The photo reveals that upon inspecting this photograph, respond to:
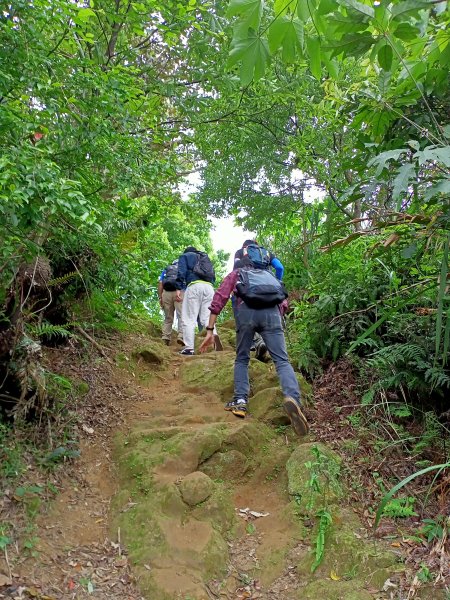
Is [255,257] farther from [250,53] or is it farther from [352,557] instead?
[250,53]

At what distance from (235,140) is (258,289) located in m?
5.50

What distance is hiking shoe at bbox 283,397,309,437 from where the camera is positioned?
4.92 m

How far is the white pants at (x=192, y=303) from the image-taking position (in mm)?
8461

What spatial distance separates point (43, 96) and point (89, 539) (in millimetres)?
3341

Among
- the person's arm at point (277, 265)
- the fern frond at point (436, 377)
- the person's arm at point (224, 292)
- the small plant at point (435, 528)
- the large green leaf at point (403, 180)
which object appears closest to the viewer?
the large green leaf at point (403, 180)

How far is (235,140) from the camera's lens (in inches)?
394

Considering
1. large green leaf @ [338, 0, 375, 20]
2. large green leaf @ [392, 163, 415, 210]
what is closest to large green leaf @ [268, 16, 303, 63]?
large green leaf @ [338, 0, 375, 20]

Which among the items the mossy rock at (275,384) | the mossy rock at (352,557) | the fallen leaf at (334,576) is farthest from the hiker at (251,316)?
the fallen leaf at (334,576)

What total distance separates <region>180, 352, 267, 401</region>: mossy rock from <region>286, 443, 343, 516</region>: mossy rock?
1.76 m

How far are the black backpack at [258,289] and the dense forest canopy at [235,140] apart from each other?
0.86 meters

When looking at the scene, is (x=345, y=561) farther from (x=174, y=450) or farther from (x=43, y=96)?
(x=43, y=96)

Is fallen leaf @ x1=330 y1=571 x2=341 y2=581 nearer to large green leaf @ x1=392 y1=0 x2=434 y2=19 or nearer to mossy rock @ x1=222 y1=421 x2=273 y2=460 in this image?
mossy rock @ x1=222 y1=421 x2=273 y2=460

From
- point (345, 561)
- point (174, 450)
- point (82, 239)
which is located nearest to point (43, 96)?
point (82, 239)

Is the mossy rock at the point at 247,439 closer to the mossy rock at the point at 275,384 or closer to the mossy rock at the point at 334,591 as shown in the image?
the mossy rock at the point at 275,384
